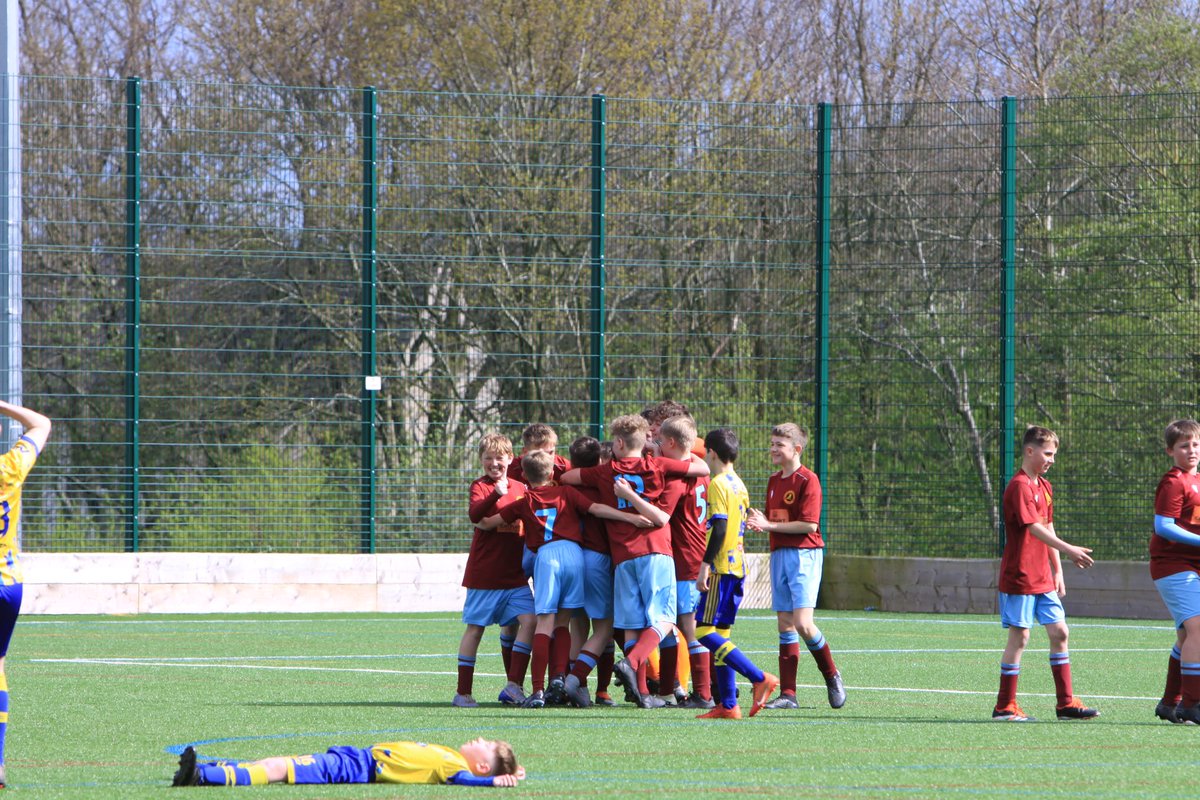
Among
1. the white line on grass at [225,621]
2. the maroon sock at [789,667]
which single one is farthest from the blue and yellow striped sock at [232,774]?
the white line on grass at [225,621]

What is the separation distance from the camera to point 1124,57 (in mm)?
28656

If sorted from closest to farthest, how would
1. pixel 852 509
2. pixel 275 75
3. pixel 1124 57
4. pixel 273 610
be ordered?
pixel 273 610, pixel 852 509, pixel 1124 57, pixel 275 75

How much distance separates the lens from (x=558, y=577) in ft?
36.8

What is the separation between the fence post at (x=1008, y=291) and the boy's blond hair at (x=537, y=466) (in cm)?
1090

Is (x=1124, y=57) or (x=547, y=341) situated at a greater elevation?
(x=1124, y=57)

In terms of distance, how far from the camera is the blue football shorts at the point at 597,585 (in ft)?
37.2

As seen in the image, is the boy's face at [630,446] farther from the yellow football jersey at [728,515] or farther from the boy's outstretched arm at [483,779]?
the boy's outstretched arm at [483,779]

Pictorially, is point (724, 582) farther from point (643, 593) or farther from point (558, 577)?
point (558, 577)

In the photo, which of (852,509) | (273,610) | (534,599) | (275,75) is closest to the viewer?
(534,599)

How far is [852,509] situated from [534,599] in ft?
35.3

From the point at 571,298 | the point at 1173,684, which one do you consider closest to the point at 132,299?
the point at 571,298

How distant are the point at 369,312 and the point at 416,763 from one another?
45.4 ft

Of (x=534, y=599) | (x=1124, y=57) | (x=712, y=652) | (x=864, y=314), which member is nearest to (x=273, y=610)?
(x=864, y=314)

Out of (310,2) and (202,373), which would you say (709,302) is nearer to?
(202,373)
